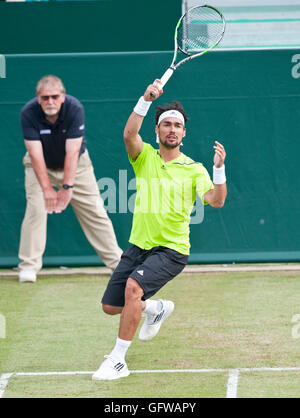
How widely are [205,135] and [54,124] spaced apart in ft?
6.55

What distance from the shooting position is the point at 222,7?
13.7 m

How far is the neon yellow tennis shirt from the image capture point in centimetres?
661

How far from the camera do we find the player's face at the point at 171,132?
21.9 feet

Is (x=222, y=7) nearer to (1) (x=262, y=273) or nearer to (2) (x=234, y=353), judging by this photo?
(1) (x=262, y=273)

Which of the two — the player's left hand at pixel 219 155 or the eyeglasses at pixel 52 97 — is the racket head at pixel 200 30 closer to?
the eyeglasses at pixel 52 97

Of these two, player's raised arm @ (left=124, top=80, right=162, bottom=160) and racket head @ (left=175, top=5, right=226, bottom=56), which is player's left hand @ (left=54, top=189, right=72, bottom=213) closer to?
player's raised arm @ (left=124, top=80, right=162, bottom=160)

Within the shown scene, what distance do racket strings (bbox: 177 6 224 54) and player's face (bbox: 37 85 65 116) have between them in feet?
3.92

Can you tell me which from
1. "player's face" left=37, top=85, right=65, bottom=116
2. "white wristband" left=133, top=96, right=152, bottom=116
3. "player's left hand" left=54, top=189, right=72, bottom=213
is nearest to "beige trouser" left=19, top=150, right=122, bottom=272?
"player's face" left=37, top=85, right=65, bottom=116

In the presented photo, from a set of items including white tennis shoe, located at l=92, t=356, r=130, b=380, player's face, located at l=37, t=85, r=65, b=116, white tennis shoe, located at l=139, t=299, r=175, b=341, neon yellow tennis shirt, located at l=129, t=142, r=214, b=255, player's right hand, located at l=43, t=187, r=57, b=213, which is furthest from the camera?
player's face, located at l=37, t=85, r=65, b=116

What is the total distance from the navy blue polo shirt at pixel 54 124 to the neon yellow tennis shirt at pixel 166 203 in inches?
72.9

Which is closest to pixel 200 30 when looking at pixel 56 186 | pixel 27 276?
pixel 56 186

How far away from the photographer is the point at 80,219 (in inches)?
376
